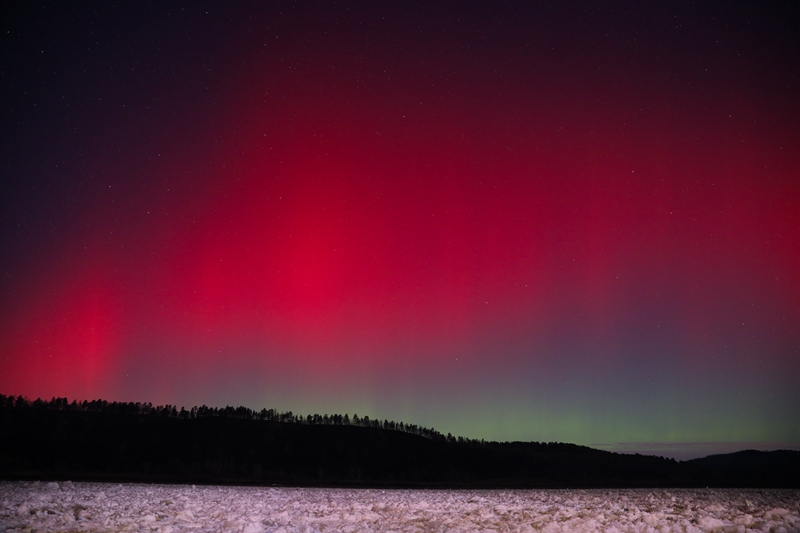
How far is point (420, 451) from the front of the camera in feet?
167

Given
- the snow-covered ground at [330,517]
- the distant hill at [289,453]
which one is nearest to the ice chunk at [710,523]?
the snow-covered ground at [330,517]

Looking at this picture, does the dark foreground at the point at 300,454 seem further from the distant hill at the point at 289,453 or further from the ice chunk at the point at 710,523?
the ice chunk at the point at 710,523

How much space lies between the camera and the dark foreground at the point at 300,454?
3850cm

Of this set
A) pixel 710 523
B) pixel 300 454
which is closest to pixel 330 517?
pixel 710 523

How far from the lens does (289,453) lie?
4862 cm

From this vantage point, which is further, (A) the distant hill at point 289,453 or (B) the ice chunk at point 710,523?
(A) the distant hill at point 289,453

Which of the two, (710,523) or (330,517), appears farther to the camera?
(330,517)

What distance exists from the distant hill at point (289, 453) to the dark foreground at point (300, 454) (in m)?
0.09

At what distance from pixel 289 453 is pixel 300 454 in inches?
39.8

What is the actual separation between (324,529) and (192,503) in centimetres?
512

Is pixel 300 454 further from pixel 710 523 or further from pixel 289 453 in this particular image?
pixel 710 523

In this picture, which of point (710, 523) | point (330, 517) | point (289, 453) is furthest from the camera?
point (289, 453)

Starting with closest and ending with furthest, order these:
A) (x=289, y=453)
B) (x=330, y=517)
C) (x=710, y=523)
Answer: (x=710, y=523), (x=330, y=517), (x=289, y=453)

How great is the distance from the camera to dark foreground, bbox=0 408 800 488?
3850cm
